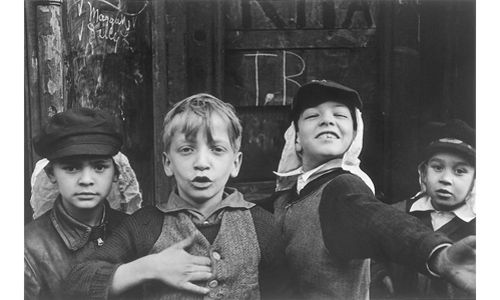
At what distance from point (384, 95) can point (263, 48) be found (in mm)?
784

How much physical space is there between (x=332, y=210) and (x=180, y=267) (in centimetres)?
94

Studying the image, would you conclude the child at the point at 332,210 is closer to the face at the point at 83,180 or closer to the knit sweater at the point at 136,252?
the knit sweater at the point at 136,252

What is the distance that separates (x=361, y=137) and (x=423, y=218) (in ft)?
1.96

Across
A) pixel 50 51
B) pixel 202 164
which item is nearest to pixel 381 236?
pixel 202 164

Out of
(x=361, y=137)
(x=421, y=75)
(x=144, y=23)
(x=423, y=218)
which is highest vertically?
(x=144, y=23)

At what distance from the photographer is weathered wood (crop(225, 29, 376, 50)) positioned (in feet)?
14.9

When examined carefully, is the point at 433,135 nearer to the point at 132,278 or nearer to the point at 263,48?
the point at 263,48

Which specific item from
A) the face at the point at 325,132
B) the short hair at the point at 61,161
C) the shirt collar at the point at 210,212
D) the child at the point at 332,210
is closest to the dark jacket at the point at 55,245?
the short hair at the point at 61,161

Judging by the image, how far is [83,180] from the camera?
14.7 ft

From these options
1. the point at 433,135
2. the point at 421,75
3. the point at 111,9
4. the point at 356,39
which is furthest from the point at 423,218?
the point at 111,9

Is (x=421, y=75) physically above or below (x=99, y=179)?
above

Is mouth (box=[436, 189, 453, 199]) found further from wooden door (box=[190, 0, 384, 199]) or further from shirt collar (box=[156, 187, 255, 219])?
shirt collar (box=[156, 187, 255, 219])

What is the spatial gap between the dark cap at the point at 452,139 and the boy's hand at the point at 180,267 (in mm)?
1460

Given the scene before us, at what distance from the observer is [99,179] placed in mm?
4504
